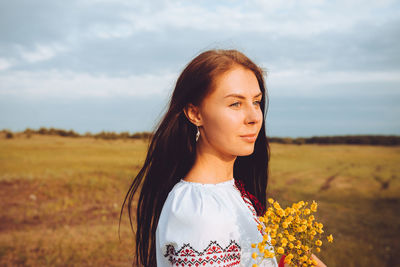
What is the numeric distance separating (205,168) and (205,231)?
0.62 m

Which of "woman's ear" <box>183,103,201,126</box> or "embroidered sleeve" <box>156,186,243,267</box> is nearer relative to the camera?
"embroidered sleeve" <box>156,186,243,267</box>

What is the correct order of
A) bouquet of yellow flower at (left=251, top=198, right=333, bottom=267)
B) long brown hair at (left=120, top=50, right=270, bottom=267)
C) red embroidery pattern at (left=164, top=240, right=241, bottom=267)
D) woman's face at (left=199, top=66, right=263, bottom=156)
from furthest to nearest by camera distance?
long brown hair at (left=120, top=50, right=270, bottom=267)
woman's face at (left=199, top=66, right=263, bottom=156)
red embroidery pattern at (left=164, top=240, right=241, bottom=267)
bouquet of yellow flower at (left=251, top=198, right=333, bottom=267)

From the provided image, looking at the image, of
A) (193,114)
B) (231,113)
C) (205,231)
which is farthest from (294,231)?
(193,114)

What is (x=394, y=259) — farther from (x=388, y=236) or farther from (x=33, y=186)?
(x=33, y=186)

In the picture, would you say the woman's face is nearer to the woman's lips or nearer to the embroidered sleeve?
the woman's lips

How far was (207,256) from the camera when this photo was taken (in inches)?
85.1

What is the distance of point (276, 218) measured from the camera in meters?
2.05

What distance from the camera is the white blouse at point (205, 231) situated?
7.15 feet

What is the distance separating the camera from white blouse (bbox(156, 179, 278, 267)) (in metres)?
2.18

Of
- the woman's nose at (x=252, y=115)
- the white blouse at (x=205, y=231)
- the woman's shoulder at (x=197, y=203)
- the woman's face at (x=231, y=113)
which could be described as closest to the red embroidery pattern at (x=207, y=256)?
the white blouse at (x=205, y=231)

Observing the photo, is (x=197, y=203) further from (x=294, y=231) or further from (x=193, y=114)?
(x=193, y=114)

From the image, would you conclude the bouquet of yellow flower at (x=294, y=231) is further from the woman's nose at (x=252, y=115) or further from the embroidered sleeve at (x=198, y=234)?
the woman's nose at (x=252, y=115)

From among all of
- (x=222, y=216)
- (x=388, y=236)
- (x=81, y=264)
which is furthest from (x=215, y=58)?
(x=388, y=236)

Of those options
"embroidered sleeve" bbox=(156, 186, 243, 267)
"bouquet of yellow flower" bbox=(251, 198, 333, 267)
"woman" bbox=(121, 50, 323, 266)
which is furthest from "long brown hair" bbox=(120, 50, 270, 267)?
"bouquet of yellow flower" bbox=(251, 198, 333, 267)
